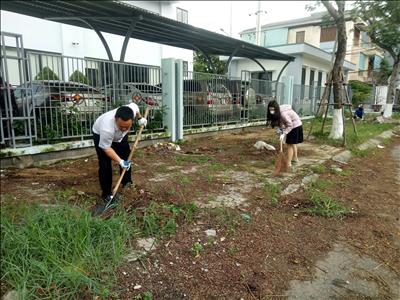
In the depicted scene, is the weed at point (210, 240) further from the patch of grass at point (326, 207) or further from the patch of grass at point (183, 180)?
the patch of grass at point (183, 180)

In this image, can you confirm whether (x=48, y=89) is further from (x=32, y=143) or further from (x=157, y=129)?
(x=157, y=129)

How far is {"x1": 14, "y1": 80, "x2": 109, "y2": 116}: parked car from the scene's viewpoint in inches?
215

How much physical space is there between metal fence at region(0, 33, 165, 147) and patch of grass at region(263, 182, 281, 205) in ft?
12.4

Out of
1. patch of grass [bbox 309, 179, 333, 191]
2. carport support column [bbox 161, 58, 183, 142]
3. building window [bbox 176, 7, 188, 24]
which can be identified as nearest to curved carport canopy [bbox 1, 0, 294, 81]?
carport support column [bbox 161, 58, 183, 142]

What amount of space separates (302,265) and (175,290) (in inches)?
46.6

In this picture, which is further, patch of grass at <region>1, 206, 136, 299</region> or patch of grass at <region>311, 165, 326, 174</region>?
patch of grass at <region>311, 165, 326, 174</region>

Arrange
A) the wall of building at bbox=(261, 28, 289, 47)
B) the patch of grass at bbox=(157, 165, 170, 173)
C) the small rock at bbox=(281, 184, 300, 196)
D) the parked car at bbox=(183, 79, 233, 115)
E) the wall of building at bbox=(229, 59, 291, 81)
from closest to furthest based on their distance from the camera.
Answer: the small rock at bbox=(281, 184, 300, 196) → the patch of grass at bbox=(157, 165, 170, 173) → the parked car at bbox=(183, 79, 233, 115) → the wall of building at bbox=(229, 59, 291, 81) → the wall of building at bbox=(261, 28, 289, 47)

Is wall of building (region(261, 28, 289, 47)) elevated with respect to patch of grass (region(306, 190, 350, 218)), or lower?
elevated

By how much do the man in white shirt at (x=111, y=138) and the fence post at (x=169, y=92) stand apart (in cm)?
393

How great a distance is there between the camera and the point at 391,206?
4.42m

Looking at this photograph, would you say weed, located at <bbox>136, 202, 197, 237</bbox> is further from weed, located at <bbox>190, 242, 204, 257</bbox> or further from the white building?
the white building

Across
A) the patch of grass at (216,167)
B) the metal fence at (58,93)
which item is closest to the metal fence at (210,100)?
the metal fence at (58,93)

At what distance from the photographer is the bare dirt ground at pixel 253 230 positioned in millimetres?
2543

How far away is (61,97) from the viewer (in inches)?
235
